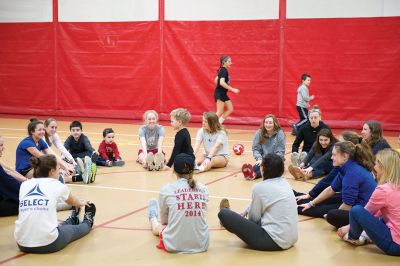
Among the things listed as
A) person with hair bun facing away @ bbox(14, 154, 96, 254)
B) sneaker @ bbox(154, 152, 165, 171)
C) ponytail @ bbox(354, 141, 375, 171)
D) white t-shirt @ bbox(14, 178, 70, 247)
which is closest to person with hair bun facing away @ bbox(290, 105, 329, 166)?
sneaker @ bbox(154, 152, 165, 171)

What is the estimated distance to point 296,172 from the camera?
9.55 meters

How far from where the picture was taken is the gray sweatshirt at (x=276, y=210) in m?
5.67

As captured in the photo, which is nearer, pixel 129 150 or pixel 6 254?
pixel 6 254

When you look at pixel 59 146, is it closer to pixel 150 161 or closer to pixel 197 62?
pixel 150 161

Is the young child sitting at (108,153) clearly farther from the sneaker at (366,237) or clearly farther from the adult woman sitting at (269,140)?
the sneaker at (366,237)

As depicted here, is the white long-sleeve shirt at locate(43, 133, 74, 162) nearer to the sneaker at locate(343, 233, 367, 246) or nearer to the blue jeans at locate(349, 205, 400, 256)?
the sneaker at locate(343, 233, 367, 246)

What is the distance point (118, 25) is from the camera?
1839 cm

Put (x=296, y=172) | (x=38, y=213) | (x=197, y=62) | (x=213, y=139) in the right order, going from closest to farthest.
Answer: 1. (x=38, y=213)
2. (x=296, y=172)
3. (x=213, y=139)
4. (x=197, y=62)

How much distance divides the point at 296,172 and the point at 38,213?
504 cm

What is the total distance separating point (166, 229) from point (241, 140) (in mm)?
8666

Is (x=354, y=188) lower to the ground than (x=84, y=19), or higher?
lower

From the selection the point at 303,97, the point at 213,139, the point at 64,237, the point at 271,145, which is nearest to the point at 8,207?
the point at 64,237

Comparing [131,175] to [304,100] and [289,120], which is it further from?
[289,120]

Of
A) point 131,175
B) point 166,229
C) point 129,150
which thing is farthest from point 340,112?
point 166,229
